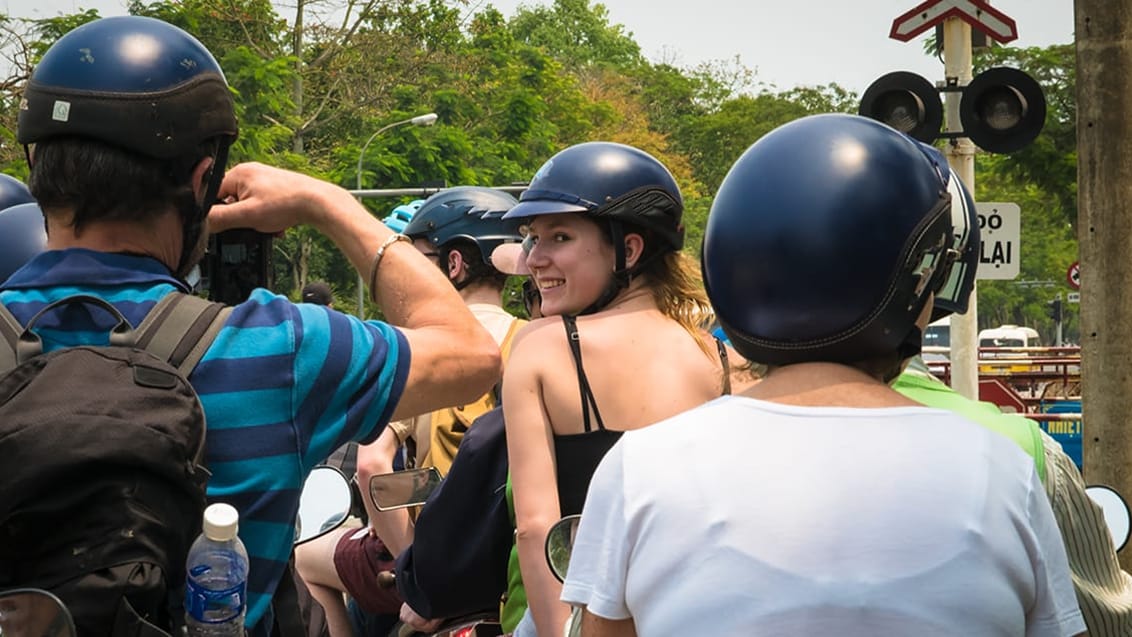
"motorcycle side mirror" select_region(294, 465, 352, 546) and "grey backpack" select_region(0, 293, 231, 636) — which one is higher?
"grey backpack" select_region(0, 293, 231, 636)

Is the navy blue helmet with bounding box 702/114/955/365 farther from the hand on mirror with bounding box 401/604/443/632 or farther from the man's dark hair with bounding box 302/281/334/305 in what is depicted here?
the man's dark hair with bounding box 302/281/334/305

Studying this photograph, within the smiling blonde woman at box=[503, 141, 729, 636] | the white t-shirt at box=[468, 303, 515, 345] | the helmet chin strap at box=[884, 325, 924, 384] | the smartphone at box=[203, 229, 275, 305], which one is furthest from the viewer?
the white t-shirt at box=[468, 303, 515, 345]

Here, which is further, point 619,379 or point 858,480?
point 619,379

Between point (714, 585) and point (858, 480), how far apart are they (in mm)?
228

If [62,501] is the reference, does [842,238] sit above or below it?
above

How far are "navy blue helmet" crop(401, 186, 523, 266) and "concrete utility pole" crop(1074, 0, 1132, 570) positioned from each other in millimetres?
3845

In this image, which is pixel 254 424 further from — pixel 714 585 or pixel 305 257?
pixel 305 257

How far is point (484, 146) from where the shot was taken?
4684cm

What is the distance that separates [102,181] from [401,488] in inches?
92.7

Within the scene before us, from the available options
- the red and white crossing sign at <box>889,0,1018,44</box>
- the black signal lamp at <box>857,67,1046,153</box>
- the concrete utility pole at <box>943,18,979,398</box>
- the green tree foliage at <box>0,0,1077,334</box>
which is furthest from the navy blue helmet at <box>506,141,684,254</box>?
the green tree foliage at <box>0,0,1077,334</box>

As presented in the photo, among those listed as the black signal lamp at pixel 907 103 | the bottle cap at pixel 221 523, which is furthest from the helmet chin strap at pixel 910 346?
the black signal lamp at pixel 907 103

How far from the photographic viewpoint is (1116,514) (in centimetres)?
354

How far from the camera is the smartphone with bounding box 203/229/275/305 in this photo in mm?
2844

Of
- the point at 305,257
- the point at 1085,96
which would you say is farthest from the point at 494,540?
the point at 305,257
